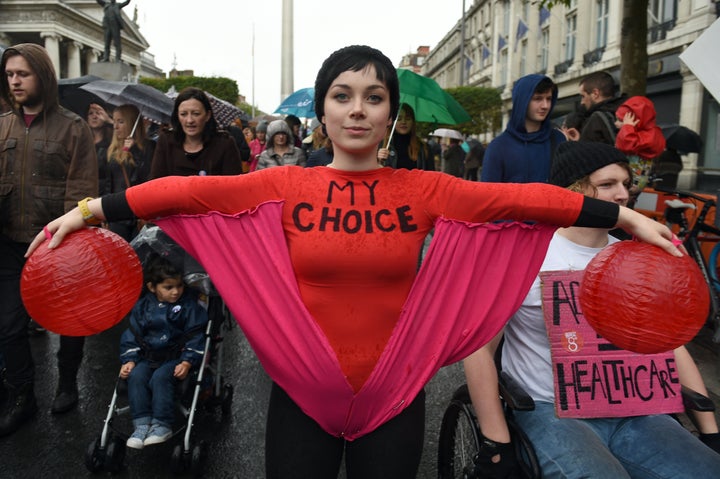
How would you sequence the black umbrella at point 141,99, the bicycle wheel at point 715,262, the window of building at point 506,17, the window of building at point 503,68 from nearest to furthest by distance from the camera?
the bicycle wheel at point 715,262
the black umbrella at point 141,99
the window of building at point 503,68
the window of building at point 506,17

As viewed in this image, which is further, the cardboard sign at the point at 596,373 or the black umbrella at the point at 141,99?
the black umbrella at the point at 141,99

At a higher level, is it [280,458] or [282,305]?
[282,305]

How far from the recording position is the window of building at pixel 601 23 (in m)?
26.7

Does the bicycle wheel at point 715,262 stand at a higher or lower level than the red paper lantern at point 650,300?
lower

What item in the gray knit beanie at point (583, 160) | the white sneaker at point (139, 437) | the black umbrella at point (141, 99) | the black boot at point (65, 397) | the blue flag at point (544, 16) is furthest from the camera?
the blue flag at point (544, 16)

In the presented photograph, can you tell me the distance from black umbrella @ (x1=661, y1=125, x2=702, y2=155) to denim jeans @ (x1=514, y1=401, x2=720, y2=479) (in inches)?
308

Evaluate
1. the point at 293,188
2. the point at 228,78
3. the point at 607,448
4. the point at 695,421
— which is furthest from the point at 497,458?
the point at 228,78

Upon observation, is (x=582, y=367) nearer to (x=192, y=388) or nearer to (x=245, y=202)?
(x=245, y=202)

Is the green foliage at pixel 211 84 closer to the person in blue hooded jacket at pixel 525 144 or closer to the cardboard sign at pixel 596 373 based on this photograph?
the person in blue hooded jacket at pixel 525 144

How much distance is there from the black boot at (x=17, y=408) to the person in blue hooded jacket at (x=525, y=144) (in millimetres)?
3484

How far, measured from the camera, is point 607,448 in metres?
2.11

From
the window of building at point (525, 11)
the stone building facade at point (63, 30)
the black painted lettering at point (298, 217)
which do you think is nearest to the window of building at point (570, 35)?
the window of building at point (525, 11)

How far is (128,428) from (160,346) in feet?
2.30

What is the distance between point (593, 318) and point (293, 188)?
103cm
